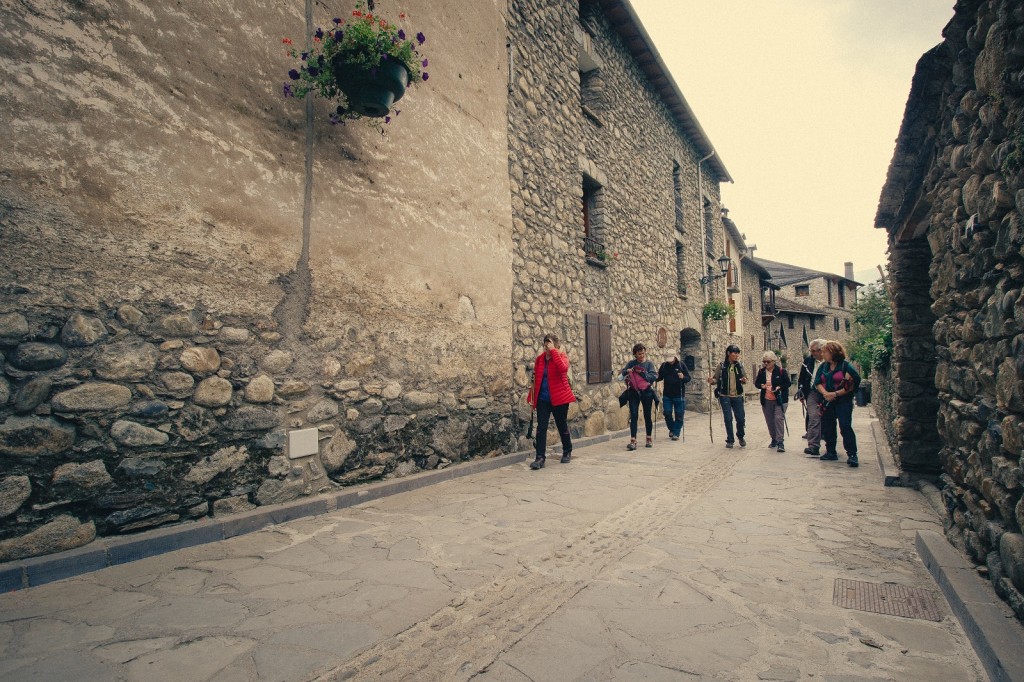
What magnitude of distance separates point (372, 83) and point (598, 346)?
19.4 feet

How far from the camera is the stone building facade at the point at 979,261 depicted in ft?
7.06

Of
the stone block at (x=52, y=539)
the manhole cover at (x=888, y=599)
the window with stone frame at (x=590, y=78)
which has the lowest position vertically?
the manhole cover at (x=888, y=599)

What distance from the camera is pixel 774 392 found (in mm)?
7445

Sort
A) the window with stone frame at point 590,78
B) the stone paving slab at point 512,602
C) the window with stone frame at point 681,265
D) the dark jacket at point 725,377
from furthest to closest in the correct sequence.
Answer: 1. the window with stone frame at point 681,265
2. the window with stone frame at point 590,78
3. the dark jacket at point 725,377
4. the stone paving slab at point 512,602

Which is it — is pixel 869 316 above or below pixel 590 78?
below

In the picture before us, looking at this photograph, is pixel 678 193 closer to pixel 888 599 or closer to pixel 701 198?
pixel 701 198

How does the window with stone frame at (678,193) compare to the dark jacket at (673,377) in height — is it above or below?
above

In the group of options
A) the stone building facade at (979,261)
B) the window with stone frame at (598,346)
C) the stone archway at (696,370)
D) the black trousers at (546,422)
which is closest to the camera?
the stone building facade at (979,261)

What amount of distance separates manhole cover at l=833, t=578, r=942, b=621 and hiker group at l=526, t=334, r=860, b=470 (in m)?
3.72

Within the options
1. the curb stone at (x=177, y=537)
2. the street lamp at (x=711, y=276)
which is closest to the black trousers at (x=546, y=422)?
the curb stone at (x=177, y=537)

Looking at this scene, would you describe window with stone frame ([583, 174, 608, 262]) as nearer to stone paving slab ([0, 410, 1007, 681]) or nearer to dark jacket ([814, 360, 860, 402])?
dark jacket ([814, 360, 860, 402])

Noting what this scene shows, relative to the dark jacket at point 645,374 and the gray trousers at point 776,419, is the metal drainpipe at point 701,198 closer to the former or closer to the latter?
the dark jacket at point 645,374

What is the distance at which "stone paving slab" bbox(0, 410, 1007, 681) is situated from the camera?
2.01 m

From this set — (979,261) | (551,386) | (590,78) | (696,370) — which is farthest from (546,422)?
(696,370)
